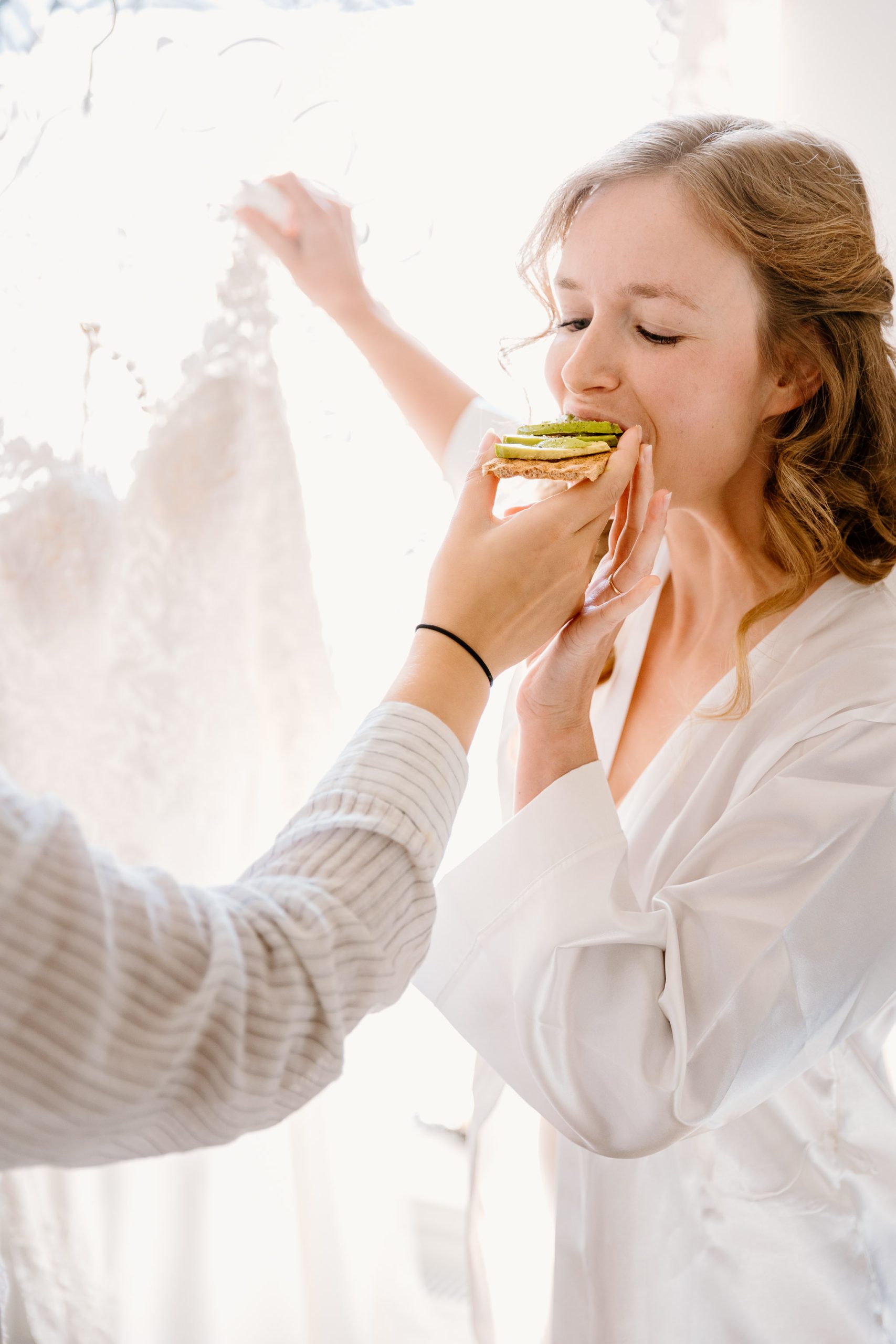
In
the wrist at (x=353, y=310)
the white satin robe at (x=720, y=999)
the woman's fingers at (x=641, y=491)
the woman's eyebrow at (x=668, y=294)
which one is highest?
the wrist at (x=353, y=310)

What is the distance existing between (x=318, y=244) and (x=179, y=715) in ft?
1.79

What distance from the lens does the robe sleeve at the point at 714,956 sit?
36.6 inches

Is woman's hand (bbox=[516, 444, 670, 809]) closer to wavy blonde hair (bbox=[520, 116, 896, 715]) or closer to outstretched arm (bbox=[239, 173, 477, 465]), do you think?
wavy blonde hair (bbox=[520, 116, 896, 715])

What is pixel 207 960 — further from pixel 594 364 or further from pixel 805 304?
pixel 805 304

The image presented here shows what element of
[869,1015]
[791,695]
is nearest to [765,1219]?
[869,1015]

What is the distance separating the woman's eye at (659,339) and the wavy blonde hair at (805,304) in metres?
0.11

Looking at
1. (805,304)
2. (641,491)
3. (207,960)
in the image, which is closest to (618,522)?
(641,491)

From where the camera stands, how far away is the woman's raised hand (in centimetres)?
103

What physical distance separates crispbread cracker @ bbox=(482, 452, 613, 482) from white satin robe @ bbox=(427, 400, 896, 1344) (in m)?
0.31

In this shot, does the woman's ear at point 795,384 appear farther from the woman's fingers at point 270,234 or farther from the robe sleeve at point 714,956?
the woman's fingers at point 270,234

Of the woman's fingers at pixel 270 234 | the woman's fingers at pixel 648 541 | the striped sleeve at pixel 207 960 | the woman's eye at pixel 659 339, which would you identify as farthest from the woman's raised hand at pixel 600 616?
the woman's fingers at pixel 270 234

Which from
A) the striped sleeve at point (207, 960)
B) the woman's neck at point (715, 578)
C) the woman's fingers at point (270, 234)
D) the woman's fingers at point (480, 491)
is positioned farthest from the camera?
the woman's neck at point (715, 578)

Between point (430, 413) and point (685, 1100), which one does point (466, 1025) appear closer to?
point (685, 1100)

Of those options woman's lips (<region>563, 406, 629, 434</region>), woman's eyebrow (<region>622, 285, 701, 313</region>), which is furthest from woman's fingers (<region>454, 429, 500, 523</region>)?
woman's eyebrow (<region>622, 285, 701, 313</region>)
